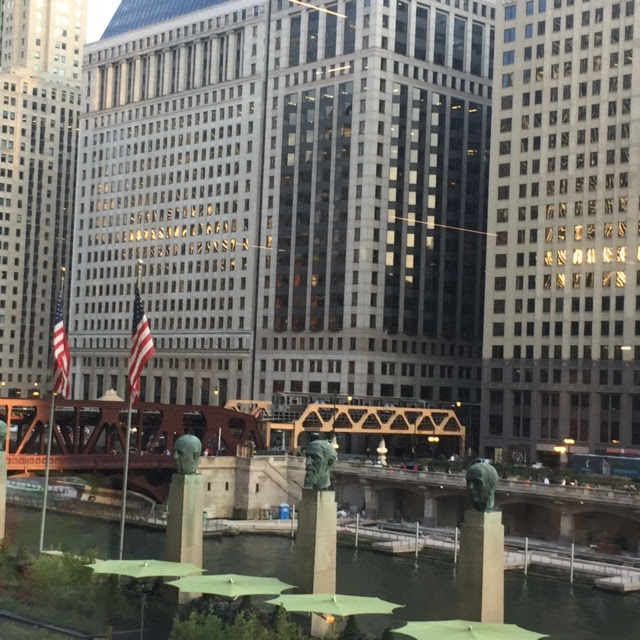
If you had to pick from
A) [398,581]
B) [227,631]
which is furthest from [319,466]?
[398,581]

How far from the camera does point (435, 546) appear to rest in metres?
109

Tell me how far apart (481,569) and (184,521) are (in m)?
16.6

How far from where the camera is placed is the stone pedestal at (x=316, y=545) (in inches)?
2127

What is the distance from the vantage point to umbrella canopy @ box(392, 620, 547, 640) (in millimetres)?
44188

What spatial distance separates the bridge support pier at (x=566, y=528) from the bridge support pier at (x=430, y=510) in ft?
48.6

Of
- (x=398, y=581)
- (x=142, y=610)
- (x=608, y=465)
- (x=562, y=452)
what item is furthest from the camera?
(x=562, y=452)

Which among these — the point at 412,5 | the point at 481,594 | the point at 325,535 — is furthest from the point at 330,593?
the point at 412,5

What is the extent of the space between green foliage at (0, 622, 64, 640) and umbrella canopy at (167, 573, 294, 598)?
35.3 feet

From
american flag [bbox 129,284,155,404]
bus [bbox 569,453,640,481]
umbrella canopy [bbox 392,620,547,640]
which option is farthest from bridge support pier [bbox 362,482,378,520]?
umbrella canopy [bbox 392,620,547,640]

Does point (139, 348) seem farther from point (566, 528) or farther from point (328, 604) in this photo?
point (566, 528)

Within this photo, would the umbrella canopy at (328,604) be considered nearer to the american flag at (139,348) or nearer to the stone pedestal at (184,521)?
the stone pedestal at (184,521)

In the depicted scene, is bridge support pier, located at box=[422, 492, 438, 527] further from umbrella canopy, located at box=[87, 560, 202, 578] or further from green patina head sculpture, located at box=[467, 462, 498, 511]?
green patina head sculpture, located at box=[467, 462, 498, 511]

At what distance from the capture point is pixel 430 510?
123938mm

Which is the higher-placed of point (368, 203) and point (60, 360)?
point (368, 203)
